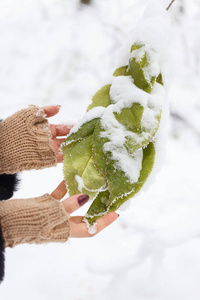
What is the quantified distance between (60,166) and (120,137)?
71 cm

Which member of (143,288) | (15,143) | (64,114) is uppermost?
(15,143)

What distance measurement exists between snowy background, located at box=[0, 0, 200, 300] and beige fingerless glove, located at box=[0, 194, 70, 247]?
1.08 ft

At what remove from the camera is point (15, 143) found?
0.80m

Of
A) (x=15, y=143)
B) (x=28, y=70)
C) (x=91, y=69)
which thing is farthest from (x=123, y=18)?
(x=15, y=143)

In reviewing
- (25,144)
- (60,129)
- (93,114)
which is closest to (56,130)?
(60,129)

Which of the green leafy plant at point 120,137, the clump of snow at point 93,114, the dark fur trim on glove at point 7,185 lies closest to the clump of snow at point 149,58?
the green leafy plant at point 120,137

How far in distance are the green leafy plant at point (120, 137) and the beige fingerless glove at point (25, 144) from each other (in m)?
0.14

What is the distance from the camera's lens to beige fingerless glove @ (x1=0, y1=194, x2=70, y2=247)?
2.12 feet

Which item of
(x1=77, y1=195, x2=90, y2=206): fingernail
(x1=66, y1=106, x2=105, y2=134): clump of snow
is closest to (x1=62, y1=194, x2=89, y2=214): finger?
(x1=77, y1=195, x2=90, y2=206): fingernail

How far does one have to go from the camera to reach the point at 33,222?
2.15 ft

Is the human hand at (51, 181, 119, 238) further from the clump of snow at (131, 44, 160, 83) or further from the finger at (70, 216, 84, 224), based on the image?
the clump of snow at (131, 44, 160, 83)

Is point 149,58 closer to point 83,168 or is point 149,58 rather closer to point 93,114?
point 93,114

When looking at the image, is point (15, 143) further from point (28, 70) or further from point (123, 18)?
point (123, 18)

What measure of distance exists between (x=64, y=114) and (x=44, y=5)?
2.88ft
